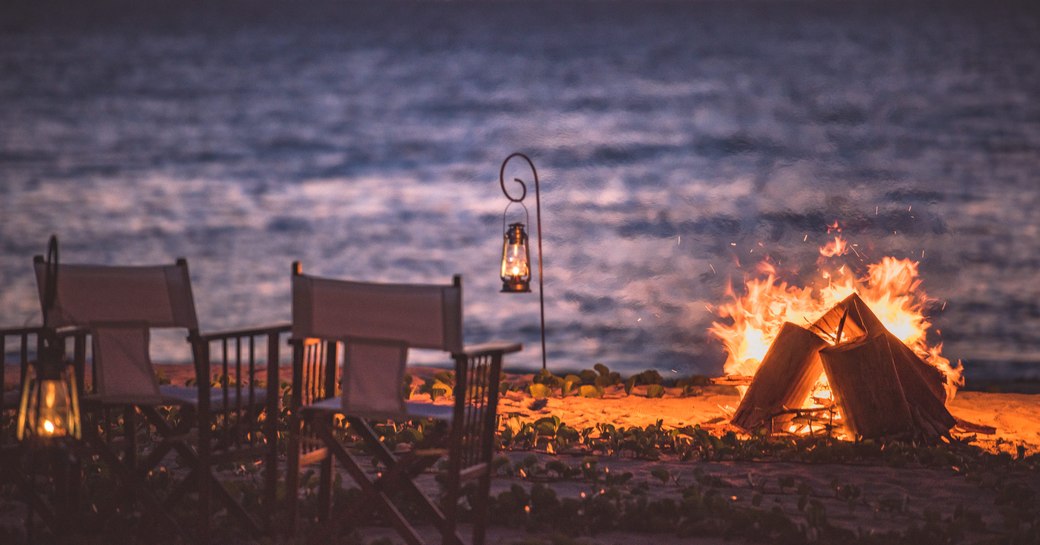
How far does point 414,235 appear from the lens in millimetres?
18625

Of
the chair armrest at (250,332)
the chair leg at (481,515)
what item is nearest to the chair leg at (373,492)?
the chair leg at (481,515)

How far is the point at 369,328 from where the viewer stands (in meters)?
3.85

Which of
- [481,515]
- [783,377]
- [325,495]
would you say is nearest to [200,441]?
[325,495]

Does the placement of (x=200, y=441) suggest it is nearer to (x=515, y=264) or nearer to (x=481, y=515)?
(x=481, y=515)

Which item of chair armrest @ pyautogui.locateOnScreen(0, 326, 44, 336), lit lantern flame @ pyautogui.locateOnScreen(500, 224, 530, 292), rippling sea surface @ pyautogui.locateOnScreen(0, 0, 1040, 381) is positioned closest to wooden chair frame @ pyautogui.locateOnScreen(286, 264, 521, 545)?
chair armrest @ pyautogui.locateOnScreen(0, 326, 44, 336)

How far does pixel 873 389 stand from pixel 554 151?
51.6ft

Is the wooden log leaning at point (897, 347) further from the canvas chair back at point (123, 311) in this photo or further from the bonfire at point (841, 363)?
the canvas chair back at point (123, 311)

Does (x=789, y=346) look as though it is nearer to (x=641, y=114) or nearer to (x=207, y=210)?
(x=207, y=210)

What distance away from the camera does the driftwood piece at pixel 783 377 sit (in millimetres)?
6031

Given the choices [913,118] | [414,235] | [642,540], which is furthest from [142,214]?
[642,540]

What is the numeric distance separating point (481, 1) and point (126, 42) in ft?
25.1

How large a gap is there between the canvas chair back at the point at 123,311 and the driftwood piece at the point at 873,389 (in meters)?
3.07

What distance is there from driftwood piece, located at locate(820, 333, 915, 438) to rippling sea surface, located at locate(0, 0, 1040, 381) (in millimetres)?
5756

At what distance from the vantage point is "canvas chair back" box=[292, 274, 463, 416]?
379 centimetres
